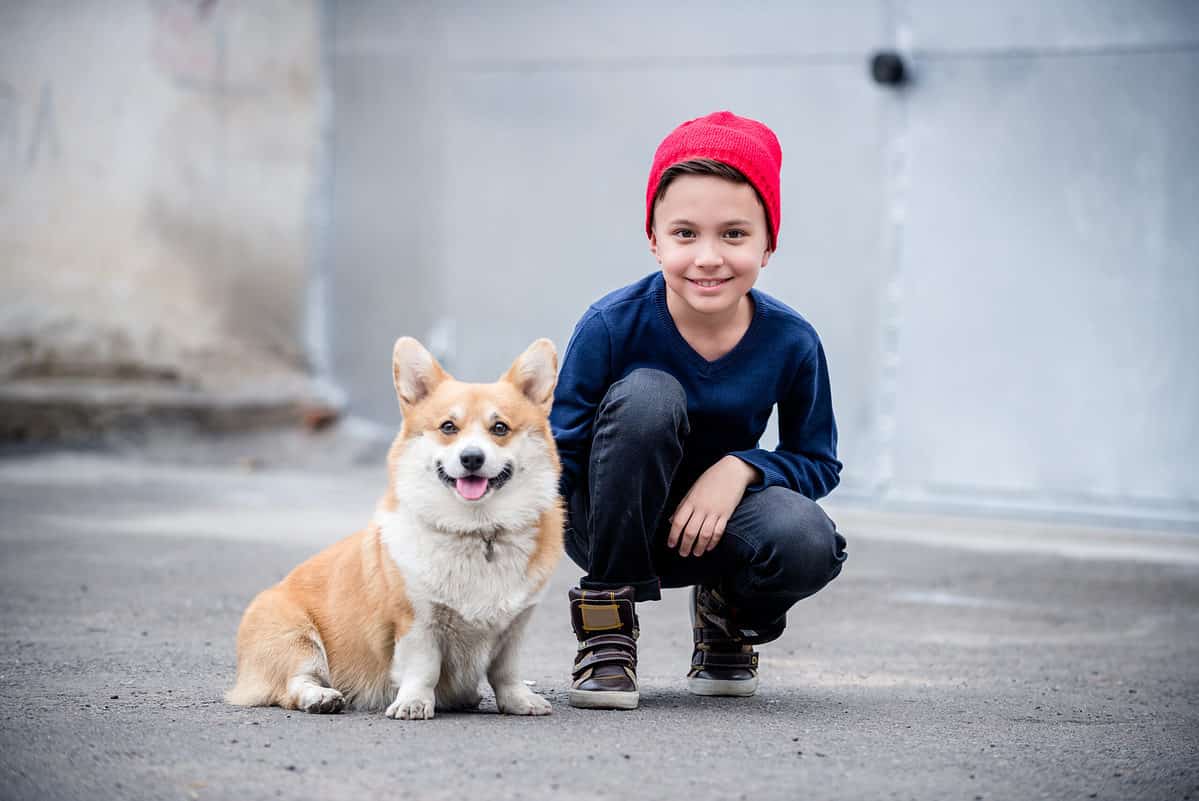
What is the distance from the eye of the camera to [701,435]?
3.00 m

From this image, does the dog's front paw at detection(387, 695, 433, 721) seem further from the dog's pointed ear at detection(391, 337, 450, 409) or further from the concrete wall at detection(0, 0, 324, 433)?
the concrete wall at detection(0, 0, 324, 433)

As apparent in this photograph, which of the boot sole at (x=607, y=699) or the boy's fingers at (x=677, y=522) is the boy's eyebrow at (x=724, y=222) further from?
the boot sole at (x=607, y=699)

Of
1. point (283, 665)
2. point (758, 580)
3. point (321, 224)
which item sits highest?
point (321, 224)

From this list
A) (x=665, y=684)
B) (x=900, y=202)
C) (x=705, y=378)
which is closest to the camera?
(x=705, y=378)

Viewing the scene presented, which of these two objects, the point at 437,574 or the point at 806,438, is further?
the point at 806,438

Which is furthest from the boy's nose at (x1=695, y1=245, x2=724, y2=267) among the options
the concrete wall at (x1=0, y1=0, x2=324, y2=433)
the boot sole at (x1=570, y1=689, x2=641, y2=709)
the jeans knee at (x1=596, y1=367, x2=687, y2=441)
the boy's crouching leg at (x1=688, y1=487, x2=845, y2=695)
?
the concrete wall at (x1=0, y1=0, x2=324, y2=433)

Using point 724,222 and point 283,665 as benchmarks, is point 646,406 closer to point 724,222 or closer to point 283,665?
point 724,222

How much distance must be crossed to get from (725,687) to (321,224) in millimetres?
5367

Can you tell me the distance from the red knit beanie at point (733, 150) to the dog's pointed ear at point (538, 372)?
42cm

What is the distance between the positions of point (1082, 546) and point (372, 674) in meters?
3.97

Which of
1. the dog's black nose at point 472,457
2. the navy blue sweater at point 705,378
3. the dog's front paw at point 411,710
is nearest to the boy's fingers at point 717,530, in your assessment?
the navy blue sweater at point 705,378

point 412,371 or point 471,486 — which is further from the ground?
point 412,371

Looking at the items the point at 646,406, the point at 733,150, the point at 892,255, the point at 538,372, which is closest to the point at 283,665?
the point at 538,372

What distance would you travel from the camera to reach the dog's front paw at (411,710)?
2.60 metres
